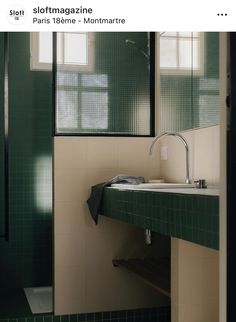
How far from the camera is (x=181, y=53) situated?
3789mm

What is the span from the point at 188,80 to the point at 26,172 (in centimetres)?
188

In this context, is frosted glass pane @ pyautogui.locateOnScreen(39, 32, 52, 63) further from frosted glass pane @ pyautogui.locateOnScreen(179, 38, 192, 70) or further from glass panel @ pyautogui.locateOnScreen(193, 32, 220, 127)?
glass panel @ pyautogui.locateOnScreen(193, 32, 220, 127)

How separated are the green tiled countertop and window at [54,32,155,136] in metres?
0.87

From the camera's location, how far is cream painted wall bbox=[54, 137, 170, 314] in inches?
157

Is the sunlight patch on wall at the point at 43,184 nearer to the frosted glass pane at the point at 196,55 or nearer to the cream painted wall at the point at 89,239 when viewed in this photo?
the cream painted wall at the point at 89,239

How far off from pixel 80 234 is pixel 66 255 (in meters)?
0.18

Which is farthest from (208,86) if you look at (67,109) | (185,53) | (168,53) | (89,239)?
(89,239)

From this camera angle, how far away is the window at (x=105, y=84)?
4043 mm

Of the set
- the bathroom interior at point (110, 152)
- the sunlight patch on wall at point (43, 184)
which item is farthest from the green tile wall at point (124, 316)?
the sunlight patch on wall at point (43, 184)
